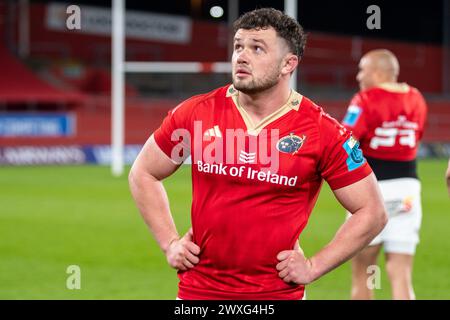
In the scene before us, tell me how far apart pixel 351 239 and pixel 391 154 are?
357cm

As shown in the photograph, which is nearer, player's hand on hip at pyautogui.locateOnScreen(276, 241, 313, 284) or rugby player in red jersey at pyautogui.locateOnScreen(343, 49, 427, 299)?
player's hand on hip at pyautogui.locateOnScreen(276, 241, 313, 284)

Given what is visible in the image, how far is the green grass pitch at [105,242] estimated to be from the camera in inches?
363

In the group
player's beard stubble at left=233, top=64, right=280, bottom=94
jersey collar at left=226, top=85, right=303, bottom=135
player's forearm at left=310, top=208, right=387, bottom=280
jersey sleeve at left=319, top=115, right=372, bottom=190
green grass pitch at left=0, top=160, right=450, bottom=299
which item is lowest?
A: green grass pitch at left=0, top=160, right=450, bottom=299

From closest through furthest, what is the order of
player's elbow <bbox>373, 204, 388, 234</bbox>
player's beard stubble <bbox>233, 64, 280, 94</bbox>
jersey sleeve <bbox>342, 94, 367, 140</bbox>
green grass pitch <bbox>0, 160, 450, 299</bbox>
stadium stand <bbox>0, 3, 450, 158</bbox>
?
player's beard stubble <bbox>233, 64, 280, 94</bbox>, player's elbow <bbox>373, 204, 388, 234</bbox>, jersey sleeve <bbox>342, 94, 367, 140</bbox>, green grass pitch <bbox>0, 160, 450, 299</bbox>, stadium stand <bbox>0, 3, 450, 158</bbox>

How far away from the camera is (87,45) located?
32438mm

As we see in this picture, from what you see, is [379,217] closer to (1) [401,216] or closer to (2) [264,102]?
(2) [264,102]

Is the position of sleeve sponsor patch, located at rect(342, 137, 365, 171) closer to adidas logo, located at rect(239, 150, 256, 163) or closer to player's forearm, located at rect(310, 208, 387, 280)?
player's forearm, located at rect(310, 208, 387, 280)

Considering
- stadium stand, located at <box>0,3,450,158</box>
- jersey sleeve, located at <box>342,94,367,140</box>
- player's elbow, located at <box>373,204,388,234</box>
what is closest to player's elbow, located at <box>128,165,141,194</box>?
player's elbow, located at <box>373,204,388,234</box>

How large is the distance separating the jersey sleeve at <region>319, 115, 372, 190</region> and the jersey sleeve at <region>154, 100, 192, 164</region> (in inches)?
23.2

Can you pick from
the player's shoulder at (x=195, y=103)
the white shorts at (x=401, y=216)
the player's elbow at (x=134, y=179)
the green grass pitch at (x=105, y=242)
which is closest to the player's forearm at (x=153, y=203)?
the player's elbow at (x=134, y=179)

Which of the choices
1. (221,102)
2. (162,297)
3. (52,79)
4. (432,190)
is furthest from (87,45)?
(221,102)

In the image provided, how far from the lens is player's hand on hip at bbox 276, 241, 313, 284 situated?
166 inches

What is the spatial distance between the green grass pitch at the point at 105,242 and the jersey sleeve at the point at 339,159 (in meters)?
4.64

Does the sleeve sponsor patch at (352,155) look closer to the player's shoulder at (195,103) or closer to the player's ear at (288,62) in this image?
the player's ear at (288,62)
